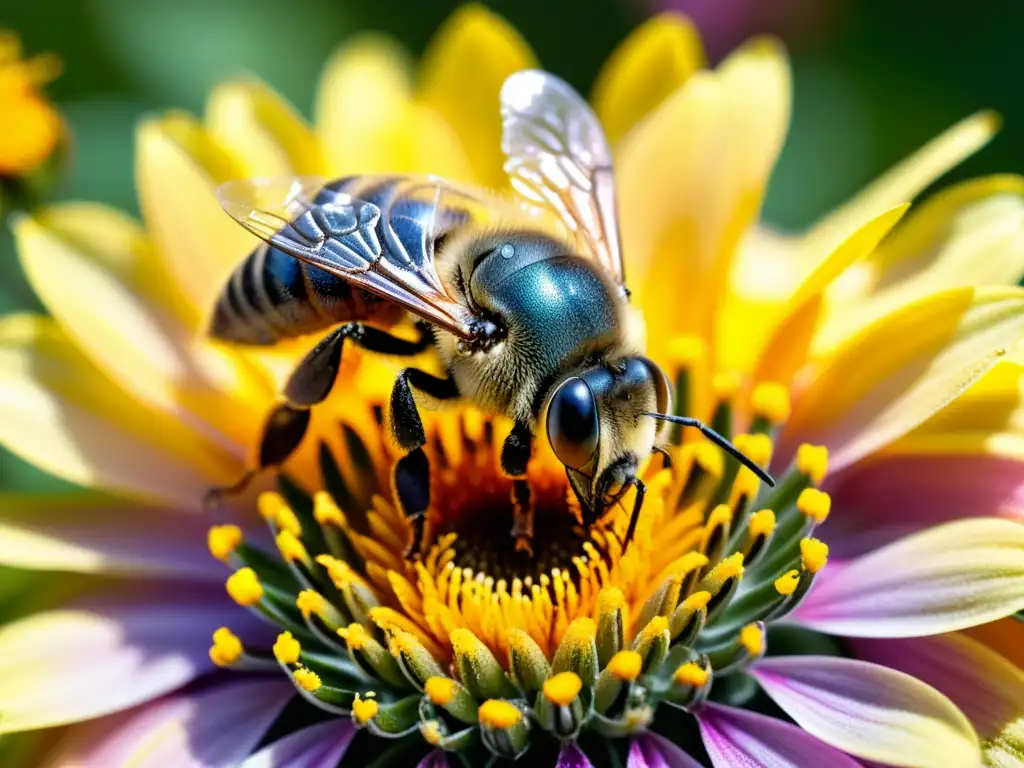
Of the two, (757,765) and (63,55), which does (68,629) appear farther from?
(63,55)

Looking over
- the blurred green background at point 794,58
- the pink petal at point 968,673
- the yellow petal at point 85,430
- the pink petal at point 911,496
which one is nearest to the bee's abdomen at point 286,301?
the yellow petal at point 85,430

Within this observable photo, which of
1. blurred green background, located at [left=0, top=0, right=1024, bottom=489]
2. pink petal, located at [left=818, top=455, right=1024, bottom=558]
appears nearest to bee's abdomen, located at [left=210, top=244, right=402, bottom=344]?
pink petal, located at [left=818, top=455, right=1024, bottom=558]

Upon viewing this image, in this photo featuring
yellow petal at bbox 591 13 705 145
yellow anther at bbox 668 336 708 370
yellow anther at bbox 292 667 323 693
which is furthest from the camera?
yellow petal at bbox 591 13 705 145

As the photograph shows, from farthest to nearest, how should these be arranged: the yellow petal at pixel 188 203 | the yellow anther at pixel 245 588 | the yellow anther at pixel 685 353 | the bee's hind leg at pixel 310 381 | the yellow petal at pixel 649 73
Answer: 1. the yellow petal at pixel 649 73
2. the yellow petal at pixel 188 203
3. the yellow anther at pixel 685 353
4. the bee's hind leg at pixel 310 381
5. the yellow anther at pixel 245 588

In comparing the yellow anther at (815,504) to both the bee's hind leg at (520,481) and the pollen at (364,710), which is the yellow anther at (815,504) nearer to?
the bee's hind leg at (520,481)

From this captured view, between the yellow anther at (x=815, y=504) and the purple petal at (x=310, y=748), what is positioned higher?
the yellow anther at (x=815, y=504)

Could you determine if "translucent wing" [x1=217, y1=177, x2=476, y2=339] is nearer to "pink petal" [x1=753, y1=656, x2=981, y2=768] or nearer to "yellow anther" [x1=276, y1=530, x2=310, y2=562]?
"yellow anther" [x1=276, y1=530, x2=310, y2=562]

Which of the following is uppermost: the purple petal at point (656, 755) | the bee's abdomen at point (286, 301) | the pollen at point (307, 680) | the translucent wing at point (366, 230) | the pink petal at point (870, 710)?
the translucent wing at point (366, 230)
